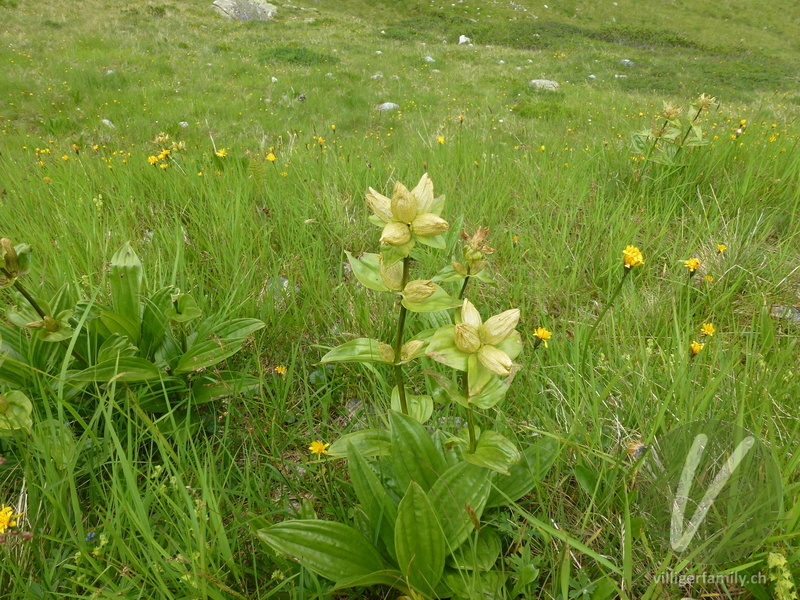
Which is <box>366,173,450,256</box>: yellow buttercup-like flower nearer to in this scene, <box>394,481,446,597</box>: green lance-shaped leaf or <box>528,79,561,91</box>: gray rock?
<box>394,481,446,597</box>: green lance-shaped leaf

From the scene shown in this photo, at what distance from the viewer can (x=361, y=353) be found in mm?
1164

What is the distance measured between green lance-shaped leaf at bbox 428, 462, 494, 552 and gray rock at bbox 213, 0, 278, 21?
26.3 m

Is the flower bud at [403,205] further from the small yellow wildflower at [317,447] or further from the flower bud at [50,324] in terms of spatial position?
the flower bud at [50,324]

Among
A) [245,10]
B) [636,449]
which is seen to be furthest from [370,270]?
[245,10]

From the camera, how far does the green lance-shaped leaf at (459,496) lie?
107 centimetres

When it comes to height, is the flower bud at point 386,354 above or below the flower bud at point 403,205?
below

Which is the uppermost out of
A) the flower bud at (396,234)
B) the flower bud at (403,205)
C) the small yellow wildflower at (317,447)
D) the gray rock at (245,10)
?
the gray rock at (245,10)

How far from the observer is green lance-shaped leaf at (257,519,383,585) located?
3.24 ft

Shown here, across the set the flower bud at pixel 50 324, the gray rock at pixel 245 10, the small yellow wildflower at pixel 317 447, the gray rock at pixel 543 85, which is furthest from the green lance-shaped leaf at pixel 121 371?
the gray rock at pixel 245 10

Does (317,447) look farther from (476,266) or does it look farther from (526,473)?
(476,266)

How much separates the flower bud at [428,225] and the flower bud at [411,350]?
10.9 inches

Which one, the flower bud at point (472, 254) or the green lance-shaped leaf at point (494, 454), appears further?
the flower bud at point (472, 254)

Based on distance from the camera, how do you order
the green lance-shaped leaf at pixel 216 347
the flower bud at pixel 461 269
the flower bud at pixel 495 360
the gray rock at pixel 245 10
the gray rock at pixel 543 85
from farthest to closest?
1. the gray rock at pixel 245 10
2. the gray rock at pixel 543 85
3. the green lance-shaped leaf at pixel 216 347
4. the flower bud at pixel 461 269
5. the flower bud at pixel 495 360

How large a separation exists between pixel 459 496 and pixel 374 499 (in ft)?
0.71
